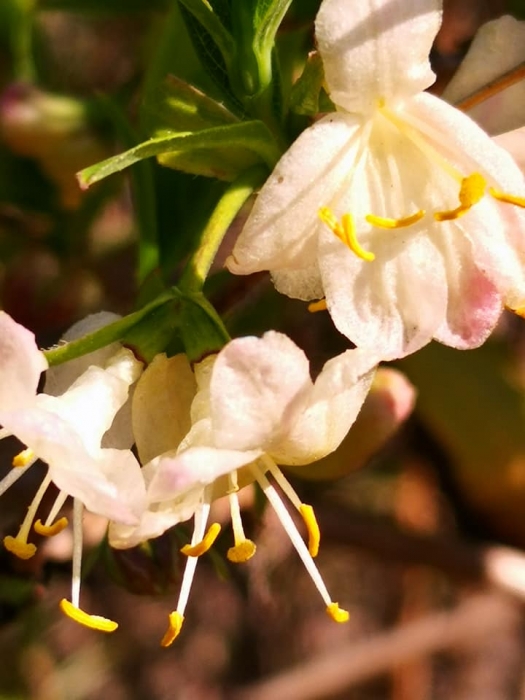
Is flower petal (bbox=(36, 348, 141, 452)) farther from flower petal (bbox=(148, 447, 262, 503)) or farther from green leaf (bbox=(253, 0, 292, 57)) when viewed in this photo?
green leaf (bbox=(253, 0, 292, 57))

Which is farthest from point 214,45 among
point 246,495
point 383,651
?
point 383,651

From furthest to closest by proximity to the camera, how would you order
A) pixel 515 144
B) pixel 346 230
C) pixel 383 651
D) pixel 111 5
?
pixel 383 651 < pixel 111 5 < pixel 515 144 < pixel 346 230

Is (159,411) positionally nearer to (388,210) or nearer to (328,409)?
(328,409)

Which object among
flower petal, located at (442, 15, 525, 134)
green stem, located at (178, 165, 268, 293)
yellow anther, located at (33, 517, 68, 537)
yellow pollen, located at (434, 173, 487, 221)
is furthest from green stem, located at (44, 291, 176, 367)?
flower petal, located at (442, 15, 525, 134)

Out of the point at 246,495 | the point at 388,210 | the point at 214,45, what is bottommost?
the point at 246,495

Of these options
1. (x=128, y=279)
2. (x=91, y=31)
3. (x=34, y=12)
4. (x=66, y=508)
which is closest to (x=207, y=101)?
(x=66, y=508)

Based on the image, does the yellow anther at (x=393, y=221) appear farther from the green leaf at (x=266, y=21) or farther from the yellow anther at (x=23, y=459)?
the yellow anther at (x=23, y=459)
